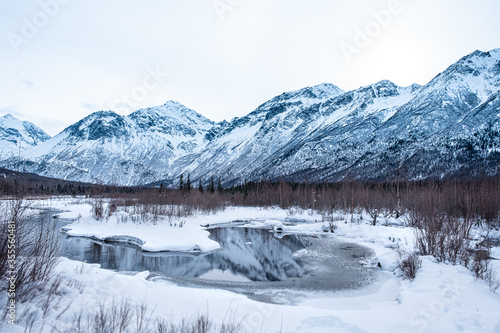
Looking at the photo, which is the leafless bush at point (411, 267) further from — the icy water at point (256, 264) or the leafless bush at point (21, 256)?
the leafless bush at point (21, 256)

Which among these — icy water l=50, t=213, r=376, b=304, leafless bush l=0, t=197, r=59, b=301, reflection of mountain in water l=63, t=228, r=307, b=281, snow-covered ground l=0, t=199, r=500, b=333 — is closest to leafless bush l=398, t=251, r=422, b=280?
snow-covered ground l=0, t=199, r=500, b=333

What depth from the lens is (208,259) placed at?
59.5ft

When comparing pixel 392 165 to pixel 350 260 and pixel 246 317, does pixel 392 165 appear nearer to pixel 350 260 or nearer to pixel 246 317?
pixel 350 260

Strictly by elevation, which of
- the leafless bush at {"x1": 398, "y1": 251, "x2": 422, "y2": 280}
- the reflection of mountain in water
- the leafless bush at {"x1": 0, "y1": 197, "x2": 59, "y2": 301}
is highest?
the leafless bush at {"x1": 0, "y1": 197, "x2": 59, "y2": 301}

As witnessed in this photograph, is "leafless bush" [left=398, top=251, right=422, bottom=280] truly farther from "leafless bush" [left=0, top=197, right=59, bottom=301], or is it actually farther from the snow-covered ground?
"leafless bush" [left=0, top=197, right=59, bottom=301]

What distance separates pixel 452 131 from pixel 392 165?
Result: 48.6 metres

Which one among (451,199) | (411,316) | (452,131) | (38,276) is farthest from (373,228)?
(452,131)

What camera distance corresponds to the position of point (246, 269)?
16156 mm

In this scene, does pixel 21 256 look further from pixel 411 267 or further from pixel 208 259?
pixel 411 267

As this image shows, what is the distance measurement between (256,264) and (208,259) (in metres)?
2.93

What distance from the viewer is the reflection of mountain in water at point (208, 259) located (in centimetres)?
1539

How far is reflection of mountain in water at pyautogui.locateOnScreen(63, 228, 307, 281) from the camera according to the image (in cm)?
1539

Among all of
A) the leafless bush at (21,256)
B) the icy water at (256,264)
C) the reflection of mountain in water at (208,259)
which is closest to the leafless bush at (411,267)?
the icy water at (256,264)

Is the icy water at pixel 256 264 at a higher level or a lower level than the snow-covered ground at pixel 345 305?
lower
